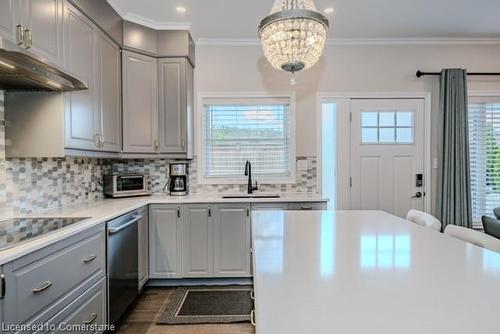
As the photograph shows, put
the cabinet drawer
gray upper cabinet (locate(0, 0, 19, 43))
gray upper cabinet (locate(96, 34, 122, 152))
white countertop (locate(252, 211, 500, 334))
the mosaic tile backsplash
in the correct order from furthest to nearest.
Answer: gray upper cabinet (locate(96, 34, 122, 152)) → the mosaic tile backsplash → the cabinet drawer → gray upper cabinet (locate(0, 0, 19, 43)) → white countertop (locate(252, 211, 500, 334))

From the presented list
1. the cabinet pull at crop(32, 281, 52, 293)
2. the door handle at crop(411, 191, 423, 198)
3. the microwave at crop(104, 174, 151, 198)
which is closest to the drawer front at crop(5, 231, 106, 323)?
the cabinet pull at crop(32, 281, 52, 293)

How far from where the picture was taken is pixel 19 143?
2088 millimetres

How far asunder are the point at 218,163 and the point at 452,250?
277 centimetres

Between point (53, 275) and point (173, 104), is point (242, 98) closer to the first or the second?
point (173, 104)

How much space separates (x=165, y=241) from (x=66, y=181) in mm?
1057

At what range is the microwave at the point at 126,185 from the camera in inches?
127

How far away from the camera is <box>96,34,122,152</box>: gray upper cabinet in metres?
2.69

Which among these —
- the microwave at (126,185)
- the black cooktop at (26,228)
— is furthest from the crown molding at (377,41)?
the black cooktop at (26,228)

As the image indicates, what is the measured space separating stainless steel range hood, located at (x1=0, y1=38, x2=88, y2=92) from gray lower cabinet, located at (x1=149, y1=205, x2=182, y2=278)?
1449 mm

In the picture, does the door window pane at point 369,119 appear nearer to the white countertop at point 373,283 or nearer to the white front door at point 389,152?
the white front door at point 389,152

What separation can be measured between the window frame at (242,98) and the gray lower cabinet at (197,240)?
65 centimetres

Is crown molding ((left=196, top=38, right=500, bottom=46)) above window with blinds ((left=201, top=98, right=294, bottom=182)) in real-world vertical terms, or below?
above

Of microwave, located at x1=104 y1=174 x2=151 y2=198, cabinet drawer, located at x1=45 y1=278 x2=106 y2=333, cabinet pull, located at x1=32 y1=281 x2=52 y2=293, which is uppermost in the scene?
microwave, located at x1=104 y1=174 x2=151 y2=198

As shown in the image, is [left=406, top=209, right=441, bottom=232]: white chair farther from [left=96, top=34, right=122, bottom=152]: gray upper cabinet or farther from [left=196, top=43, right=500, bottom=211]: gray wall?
[left=96, top=34, right=122, bottom=152]: gray upper cabinet
